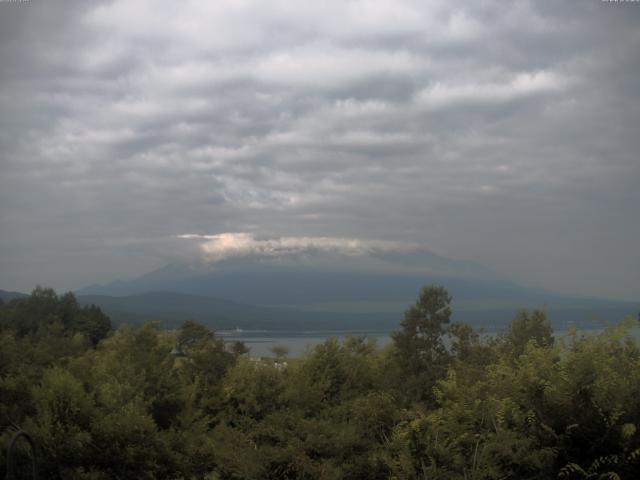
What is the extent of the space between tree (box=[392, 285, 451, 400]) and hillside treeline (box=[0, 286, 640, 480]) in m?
0.02

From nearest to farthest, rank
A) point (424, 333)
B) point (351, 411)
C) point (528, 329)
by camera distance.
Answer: point (351, 411)
point (424, 333)
point (528, 329)

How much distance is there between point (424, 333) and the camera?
11.9 metres

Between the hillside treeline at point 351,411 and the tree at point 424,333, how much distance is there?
0.02m

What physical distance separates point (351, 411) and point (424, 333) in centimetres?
232

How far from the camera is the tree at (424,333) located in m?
11.7

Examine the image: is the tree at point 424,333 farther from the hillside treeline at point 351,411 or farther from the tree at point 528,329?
the tree at point 528,329

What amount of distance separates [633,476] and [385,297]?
498 feet

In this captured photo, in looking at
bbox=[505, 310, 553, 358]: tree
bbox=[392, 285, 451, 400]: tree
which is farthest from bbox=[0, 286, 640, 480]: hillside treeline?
bbox=[505, 310, 553, 358]: tree

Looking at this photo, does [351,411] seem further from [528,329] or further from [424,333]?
[528,329]

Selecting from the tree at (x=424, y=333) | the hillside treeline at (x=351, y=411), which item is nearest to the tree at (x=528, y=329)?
the hillside treeline at (x=351, y=411)

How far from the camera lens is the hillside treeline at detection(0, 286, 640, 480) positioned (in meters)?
7.76

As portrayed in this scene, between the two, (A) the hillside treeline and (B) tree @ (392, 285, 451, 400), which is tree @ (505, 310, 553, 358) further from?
(B) tree @ (392, 285, 451, 400)

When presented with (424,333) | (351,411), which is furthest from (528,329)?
(351,411)

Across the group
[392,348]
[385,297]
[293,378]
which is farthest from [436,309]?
[385,297]
